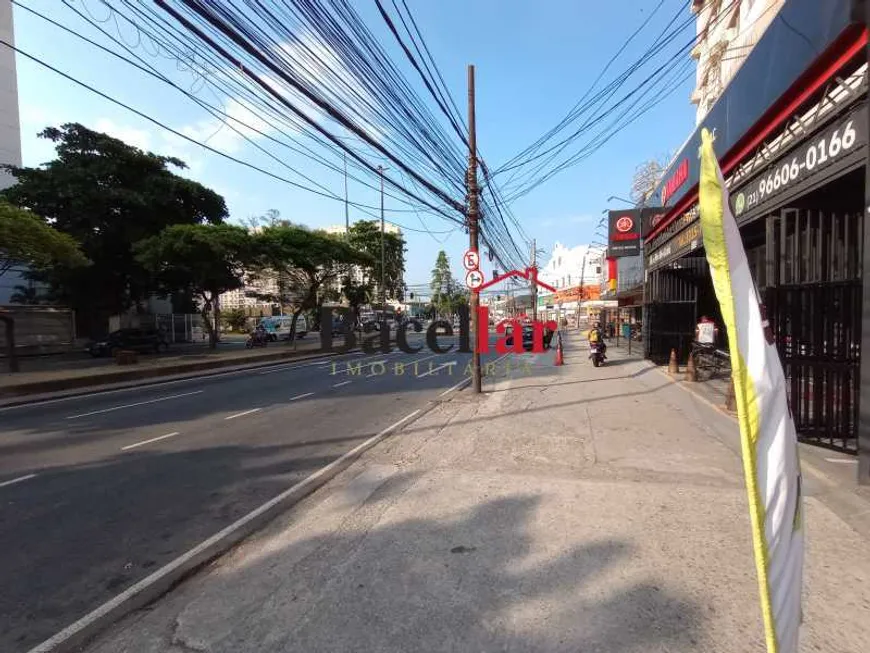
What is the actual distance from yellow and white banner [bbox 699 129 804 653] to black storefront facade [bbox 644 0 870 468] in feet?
13.6

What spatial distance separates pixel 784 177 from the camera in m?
5.73

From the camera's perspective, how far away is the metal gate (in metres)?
5.31

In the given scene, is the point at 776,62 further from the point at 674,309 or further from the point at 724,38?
the point at 724,38

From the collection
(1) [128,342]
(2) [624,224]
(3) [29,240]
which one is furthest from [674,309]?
(1) [128,342]

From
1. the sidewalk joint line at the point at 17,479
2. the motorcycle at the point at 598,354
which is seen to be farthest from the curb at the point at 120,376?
the motorcycle at the point at 598,354

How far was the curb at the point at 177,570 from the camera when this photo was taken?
2760mm

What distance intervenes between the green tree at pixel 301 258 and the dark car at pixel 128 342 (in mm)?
7223

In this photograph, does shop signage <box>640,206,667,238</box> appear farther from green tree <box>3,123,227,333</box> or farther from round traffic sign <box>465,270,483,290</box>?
green tree <box>3,123,227,333</box>

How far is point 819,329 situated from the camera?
550cm

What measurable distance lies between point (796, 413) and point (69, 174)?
33.8 metres

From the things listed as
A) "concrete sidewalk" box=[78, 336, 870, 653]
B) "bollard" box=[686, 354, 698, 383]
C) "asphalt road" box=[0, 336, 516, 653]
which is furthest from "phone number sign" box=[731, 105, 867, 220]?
"asphalt road" box=[0, 336, 516, 653]

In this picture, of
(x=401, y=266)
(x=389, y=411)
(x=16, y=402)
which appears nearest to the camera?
(x=389, y=411)

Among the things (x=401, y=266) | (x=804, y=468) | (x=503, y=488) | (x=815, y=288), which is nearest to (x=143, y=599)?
(x=503, y=488)

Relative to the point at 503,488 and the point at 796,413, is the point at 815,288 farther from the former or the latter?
the point at 503,488
